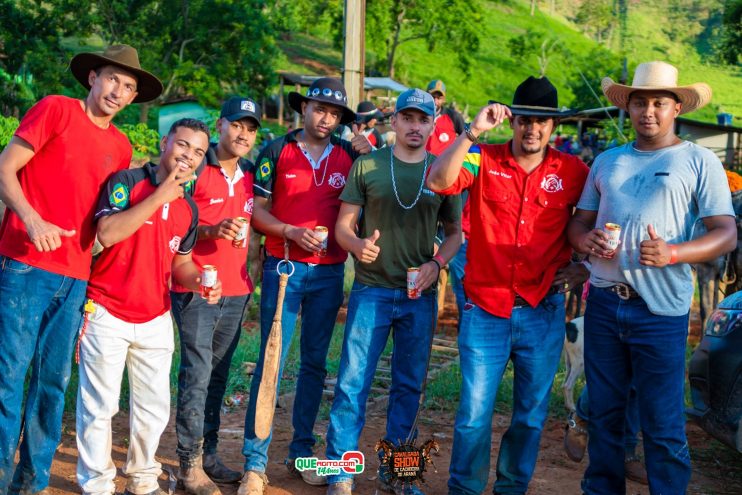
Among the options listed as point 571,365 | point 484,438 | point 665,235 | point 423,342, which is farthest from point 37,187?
point 571,365

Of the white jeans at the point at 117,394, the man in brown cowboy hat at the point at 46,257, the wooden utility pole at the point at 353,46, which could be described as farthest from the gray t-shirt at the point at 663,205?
the wooden utility pole at the point at 353,46

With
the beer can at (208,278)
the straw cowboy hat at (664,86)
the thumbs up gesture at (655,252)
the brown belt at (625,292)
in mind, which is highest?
the straw cowboy hat at (664,86)

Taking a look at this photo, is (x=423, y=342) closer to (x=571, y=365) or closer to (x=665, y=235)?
(x=665, y=235)

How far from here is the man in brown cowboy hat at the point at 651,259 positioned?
4566 mm

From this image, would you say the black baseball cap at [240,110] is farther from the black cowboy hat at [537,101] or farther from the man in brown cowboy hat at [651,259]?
the man in brown cowboy hat at [651,259]

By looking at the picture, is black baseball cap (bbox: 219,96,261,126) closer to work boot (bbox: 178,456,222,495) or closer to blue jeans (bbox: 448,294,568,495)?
blue jeans (bbox: 448,294,568,495)

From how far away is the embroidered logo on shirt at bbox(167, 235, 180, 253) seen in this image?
5062mm

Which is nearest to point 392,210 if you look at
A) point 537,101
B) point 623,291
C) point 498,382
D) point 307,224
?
point 307,224

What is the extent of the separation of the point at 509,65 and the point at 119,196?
232ft

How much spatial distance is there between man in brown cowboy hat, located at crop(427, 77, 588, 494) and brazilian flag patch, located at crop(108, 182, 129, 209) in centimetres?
178

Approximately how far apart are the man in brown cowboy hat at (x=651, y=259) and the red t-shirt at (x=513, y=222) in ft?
0.78

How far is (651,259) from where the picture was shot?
14.4 feet

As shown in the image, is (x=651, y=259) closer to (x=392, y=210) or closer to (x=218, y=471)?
(x=392, y=210)

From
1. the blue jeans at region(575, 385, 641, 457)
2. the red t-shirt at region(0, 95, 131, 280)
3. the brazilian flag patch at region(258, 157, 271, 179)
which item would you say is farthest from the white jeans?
the blue jeans at region(575, 385, 641, 457)
